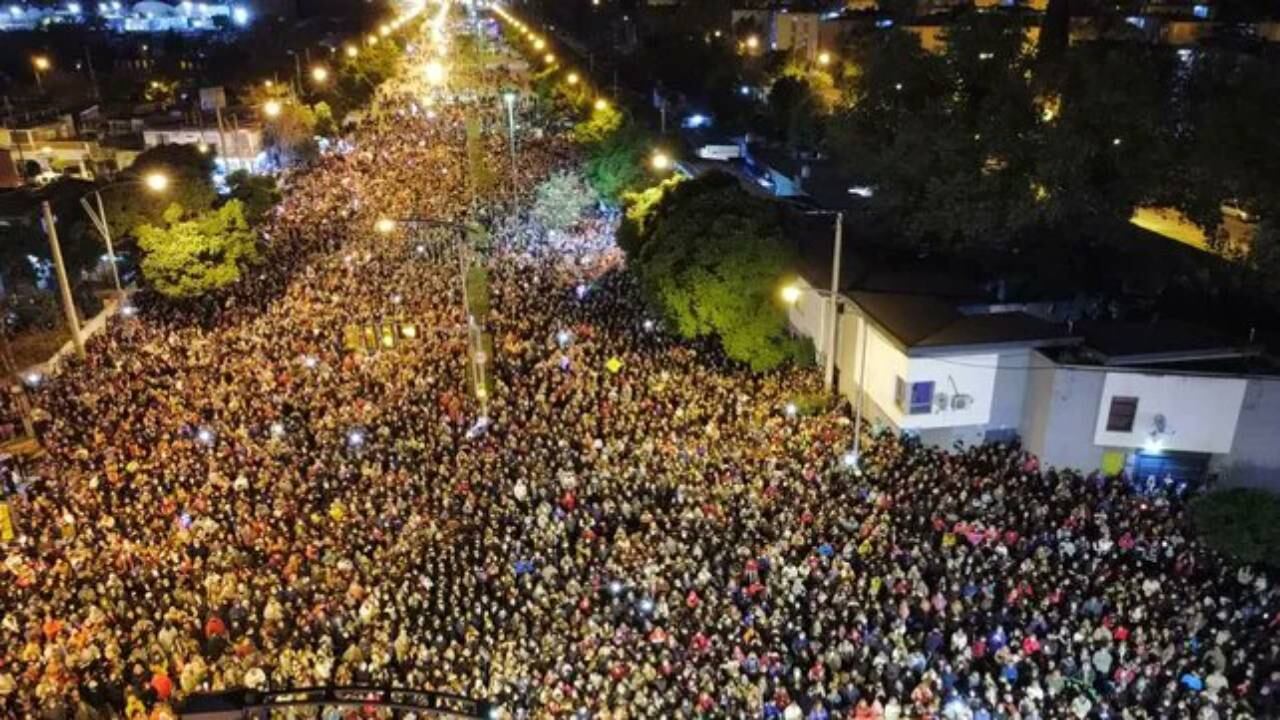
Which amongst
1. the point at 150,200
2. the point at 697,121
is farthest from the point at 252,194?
the point at 697,121

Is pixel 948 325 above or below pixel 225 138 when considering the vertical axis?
above

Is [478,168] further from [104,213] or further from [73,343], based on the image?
[73,343]

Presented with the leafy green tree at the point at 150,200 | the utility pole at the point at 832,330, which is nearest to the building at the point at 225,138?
the leafy green tree at the point at 150,200

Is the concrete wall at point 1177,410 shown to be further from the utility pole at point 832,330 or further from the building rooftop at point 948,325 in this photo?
the utility pole at point 832,330

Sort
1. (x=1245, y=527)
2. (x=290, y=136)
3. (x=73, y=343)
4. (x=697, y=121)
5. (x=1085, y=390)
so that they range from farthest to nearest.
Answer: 1. (x=697, y=121)
2. (x=290, y=136)
3. (x=73, y=343)
4. (x=1085, y=390)
5. (x=1245, y=527)

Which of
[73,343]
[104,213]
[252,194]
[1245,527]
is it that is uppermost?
[104,213]

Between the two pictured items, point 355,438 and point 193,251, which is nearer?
point 355,438

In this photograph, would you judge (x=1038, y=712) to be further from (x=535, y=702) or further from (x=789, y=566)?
(x=535, y=702)

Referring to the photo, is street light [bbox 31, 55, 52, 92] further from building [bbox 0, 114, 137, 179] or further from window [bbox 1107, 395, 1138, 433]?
window [bbox 1107, 395, 1138, 433]
